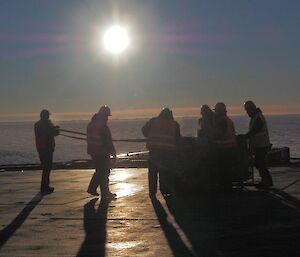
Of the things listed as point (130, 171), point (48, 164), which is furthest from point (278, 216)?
point (130, 171)

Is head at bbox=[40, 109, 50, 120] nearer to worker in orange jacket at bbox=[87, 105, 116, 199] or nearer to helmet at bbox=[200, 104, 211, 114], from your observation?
worker in orange jacket at bbox=[87, 105, 116, 199]

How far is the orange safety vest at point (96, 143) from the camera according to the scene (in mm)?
13016

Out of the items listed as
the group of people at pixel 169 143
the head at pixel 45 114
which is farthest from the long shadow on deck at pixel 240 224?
the head at pixel 45 114

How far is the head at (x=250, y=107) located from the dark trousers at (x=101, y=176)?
10.4 ft

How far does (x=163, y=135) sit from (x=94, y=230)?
3791mm

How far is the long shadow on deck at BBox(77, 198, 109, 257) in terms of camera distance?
25.1ft

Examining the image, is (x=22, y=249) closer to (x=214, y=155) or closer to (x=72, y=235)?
(x=72, y=235)

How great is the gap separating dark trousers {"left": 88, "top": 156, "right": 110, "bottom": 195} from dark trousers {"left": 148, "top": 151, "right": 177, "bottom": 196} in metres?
0.91

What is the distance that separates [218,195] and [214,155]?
0.84 m

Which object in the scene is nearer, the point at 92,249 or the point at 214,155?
the point at 92,249

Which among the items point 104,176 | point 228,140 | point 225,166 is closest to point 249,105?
point 228,140

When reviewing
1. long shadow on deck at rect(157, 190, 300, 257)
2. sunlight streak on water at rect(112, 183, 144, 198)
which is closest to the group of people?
sunlight streak on water at rect(112, 183, 144, 198)

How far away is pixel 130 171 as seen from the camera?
19.7m

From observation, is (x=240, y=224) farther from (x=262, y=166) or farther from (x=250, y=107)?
(x=250, y=107)
